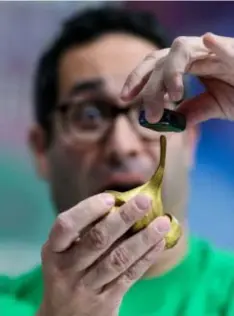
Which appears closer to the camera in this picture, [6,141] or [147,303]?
[147,303]

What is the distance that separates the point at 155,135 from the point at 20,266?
13.6 inches

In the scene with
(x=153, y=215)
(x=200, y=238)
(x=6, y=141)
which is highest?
(x=6, y=141)

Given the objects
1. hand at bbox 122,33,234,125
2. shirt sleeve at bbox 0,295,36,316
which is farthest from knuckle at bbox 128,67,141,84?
shirt sleeve at bbox 0,295,36,316

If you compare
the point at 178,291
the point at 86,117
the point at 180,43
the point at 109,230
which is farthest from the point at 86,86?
the point at 109,230

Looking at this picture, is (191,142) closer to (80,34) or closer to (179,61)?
(80,34)

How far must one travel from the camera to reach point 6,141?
1280 millimetres

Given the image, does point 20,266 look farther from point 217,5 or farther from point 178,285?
point 217,5

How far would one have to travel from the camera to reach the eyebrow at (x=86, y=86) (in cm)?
120

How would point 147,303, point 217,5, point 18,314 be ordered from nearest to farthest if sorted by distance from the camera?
point 18,314 → point 147,303 → point 217,5

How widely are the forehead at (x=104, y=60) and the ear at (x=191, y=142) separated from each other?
16 centimetres

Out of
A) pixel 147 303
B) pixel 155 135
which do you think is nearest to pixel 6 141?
pixel 155 135

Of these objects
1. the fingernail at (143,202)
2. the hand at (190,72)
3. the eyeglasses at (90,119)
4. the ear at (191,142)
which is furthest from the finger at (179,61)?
the ear at (191,142)

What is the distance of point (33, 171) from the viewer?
1273mm

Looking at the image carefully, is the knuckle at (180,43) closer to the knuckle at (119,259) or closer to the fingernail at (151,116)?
the fingernail at (151,116)
